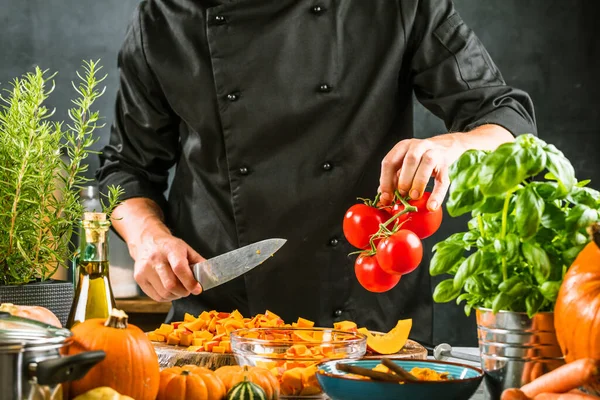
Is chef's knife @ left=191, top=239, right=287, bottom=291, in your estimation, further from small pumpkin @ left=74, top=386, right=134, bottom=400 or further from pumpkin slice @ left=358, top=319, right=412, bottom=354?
small pumpkin @ left=74, top=386, right=134, bottom=400

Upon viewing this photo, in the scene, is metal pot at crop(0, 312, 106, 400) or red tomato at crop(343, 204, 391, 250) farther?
red tomato at crop(343, 204, 391, 250)

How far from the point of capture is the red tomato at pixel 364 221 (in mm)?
1333

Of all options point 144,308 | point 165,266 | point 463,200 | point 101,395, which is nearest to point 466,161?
point 463,200

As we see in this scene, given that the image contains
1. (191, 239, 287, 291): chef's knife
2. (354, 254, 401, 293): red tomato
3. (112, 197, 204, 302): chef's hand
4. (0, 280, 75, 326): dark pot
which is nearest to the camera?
(0, 280, 75, 326): dark pot

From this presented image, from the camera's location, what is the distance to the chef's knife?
1455mm

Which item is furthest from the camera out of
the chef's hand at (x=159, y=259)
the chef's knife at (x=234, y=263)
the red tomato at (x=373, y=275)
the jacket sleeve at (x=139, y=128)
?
the jacket sleeve at (x=139, y=128)

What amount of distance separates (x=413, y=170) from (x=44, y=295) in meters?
0.61

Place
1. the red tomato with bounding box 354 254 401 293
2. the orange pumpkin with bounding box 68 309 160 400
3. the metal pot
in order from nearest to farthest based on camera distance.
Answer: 1. the metal pot
2. the orange pumpkin with bounding box 68 309 160 400
3. the red tomato with bounding box 354 254 401 293

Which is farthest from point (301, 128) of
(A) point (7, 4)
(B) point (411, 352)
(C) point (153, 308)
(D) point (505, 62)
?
(A) point (7, 4)

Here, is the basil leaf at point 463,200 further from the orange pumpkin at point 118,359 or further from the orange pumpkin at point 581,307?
the orange pumpkin at point 118,359

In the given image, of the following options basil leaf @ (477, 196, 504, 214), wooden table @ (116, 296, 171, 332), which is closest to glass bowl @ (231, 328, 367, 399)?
basil leaf @ (477, 196, 504, 214)

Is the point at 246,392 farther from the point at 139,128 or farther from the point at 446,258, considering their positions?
the point at 139,128

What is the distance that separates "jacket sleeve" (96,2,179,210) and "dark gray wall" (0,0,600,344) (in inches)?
55.0

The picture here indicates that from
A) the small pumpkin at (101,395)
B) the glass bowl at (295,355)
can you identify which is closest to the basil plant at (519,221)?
the glass bowl at (295,355)
